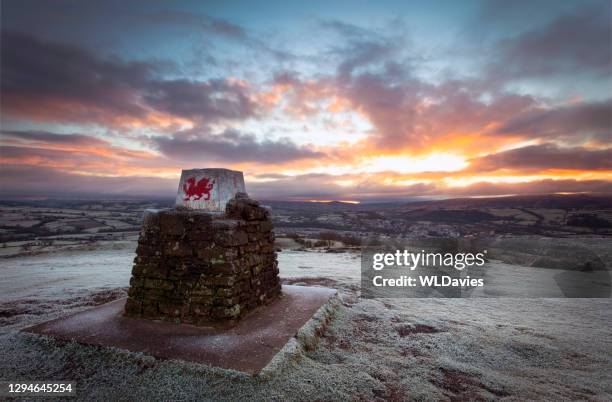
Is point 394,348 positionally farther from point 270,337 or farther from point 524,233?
point 524,233

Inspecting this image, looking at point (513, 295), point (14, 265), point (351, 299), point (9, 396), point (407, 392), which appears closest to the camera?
point (9, 396)

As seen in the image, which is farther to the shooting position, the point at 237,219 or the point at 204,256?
the point at 237,219

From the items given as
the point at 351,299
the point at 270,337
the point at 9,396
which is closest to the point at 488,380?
the point at 270,337

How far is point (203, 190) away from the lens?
6.04 metres

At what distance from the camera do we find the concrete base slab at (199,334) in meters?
4.07

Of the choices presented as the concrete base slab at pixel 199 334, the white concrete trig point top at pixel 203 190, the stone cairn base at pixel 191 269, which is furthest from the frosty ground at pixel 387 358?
the white concrete trig point top at pixel 203 190

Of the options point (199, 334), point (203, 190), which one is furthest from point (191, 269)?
point (203, 190)

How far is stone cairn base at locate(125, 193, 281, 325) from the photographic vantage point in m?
5.16

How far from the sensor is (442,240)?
1791 centimetres

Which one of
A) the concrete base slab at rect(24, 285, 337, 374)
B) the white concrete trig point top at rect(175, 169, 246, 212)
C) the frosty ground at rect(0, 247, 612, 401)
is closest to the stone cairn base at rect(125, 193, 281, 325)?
the concrete base slab at rect(24, 285, 337, 374)

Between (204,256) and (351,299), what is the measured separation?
4185mm

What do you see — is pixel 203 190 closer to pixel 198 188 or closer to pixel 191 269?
pixel 198 188

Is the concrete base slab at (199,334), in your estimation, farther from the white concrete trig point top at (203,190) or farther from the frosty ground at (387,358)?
the white concrete trig point top at (203,190)

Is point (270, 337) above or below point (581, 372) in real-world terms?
above
